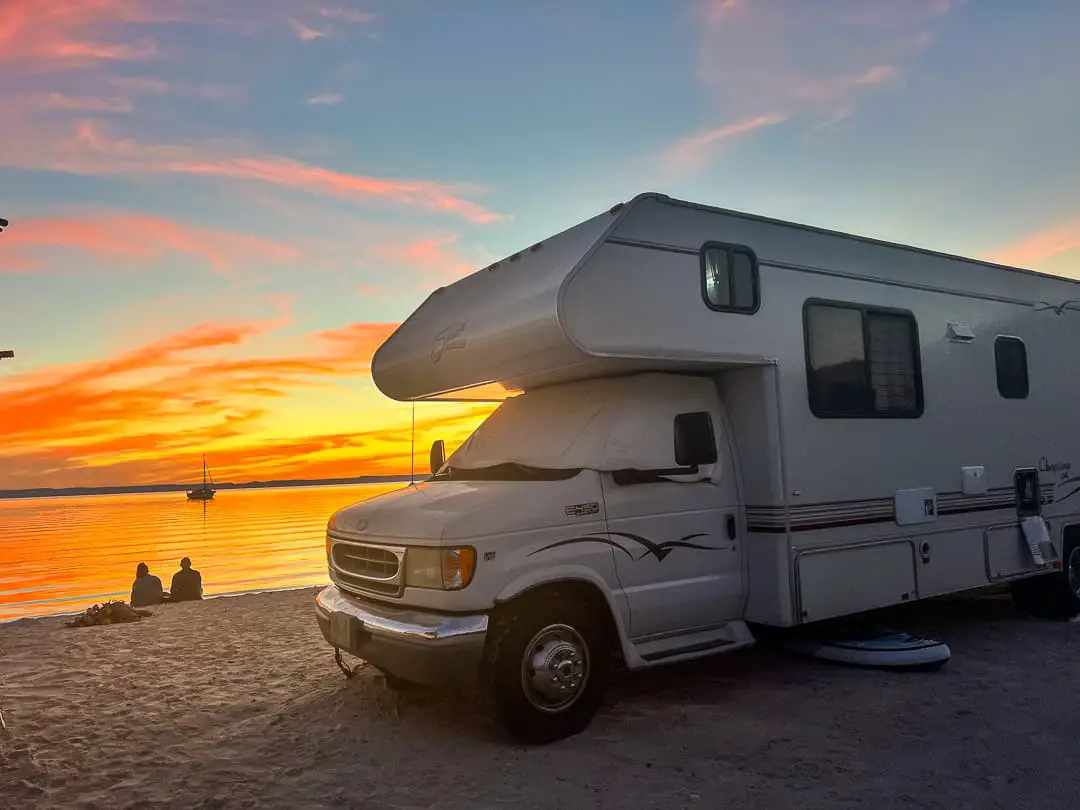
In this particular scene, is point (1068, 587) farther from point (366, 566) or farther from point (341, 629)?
point (341, 629)

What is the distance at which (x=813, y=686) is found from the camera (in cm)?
651

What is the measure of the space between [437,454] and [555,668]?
119 inches

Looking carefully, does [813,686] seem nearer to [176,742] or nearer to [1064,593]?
[1064,593]

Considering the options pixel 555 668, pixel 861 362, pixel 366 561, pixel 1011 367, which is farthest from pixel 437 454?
pixel 1011 367

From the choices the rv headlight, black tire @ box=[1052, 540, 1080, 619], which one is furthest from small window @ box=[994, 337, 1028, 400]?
the rv headlight

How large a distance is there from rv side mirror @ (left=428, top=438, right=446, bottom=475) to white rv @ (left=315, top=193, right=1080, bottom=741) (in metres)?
0.02

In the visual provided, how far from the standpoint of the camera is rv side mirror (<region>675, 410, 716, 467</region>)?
5762 mm

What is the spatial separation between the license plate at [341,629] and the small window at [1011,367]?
265 inches

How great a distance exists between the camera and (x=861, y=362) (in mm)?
7074

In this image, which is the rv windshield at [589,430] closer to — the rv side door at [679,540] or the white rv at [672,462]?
the white rv at [672,462]

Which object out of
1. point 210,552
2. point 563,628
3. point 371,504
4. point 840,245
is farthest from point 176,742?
point 210,552

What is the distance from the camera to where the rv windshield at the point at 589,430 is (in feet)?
19.1

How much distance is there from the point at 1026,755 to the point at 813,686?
5.63ft

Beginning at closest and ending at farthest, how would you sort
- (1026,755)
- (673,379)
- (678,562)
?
(1026,755) → (678,562) → (673,379)
